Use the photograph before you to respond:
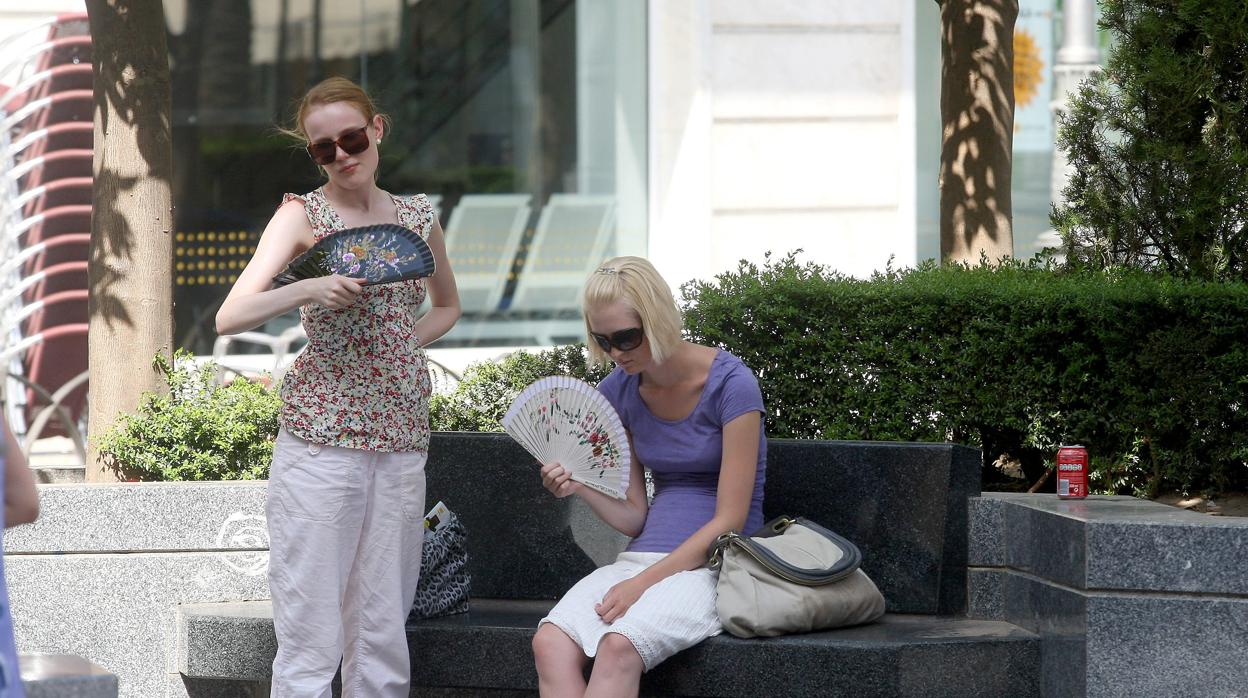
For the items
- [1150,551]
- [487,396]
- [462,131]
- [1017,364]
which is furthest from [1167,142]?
[462,131]

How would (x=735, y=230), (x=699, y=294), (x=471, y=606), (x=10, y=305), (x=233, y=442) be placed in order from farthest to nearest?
(x=735, y=230) → (x=10, y=305) → (x=233, y=442) → (x=699, y=294) → (x=471, y=606)

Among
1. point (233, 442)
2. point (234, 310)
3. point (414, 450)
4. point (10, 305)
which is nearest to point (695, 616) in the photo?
point (414, 450)

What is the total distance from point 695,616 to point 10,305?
23.8 ft

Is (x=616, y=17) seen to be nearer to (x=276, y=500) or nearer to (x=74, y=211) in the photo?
(x=74, y=211)

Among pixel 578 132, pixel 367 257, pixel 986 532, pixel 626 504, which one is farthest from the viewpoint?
pixel 578 132

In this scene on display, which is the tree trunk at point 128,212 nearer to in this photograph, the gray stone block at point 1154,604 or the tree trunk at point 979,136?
the tree trunk at point 979,136

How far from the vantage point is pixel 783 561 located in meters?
4.41

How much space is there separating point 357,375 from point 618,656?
3.58 feet

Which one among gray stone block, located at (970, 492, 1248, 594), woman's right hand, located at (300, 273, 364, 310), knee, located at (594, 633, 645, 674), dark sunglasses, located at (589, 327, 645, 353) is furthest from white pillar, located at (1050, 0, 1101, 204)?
woman's right hand, located at (300, 273, 364, 310)

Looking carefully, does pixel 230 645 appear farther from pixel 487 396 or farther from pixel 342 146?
pixel 342 146

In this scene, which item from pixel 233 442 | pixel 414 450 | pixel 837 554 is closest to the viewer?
pixel 414 450

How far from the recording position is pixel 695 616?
441 cm

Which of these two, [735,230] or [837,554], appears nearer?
[837,554]

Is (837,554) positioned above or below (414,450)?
below
